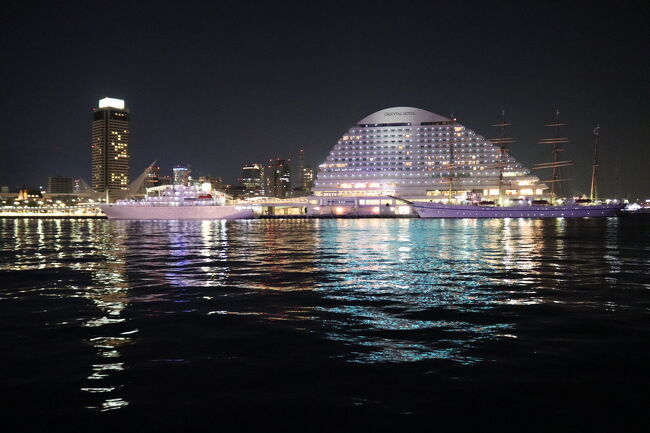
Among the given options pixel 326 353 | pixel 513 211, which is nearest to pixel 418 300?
pixel 326 353

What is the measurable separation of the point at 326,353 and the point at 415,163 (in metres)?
119

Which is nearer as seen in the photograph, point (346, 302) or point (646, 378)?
point (646, 378)

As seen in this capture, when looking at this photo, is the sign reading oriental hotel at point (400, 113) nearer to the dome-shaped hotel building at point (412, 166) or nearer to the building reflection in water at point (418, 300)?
the dome-shaped hotel building at point (412, 166)

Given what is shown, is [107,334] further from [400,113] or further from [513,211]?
[400,113]

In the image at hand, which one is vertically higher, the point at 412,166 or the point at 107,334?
the point at 412,166

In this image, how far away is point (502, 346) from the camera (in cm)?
737

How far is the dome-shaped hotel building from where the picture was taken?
384 ft

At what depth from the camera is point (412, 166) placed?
123m

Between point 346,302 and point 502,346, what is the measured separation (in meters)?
4.32

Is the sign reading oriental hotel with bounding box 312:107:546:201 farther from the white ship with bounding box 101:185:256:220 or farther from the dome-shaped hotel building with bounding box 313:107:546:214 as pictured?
the white ship with bounding box 101:185:256:220

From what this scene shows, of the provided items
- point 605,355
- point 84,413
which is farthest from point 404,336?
point 84,413

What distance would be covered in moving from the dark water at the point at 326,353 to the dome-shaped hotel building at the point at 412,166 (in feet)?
341

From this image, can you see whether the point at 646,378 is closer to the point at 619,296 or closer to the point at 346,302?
the point at 346,302

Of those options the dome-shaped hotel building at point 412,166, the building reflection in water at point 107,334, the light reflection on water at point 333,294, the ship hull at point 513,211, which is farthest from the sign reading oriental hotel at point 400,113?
the building reflection in water at point 107,334
